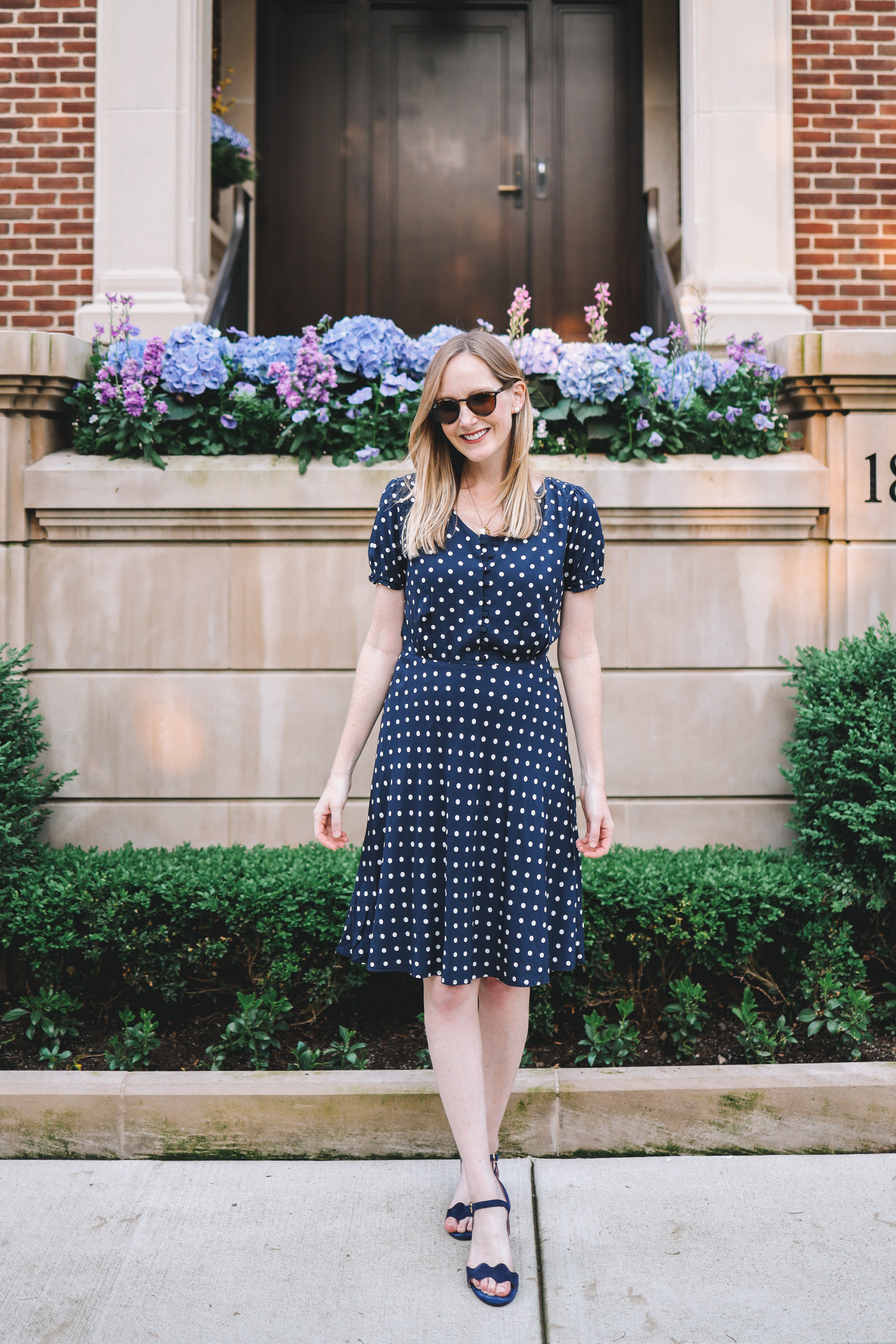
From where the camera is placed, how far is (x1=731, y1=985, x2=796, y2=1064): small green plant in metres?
3.54

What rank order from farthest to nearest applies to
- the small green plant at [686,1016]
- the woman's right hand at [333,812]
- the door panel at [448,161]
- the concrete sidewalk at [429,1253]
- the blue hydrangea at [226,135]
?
the door panel at [448,161]
the blue hydrangea at [226,135]
the small green plant at [686,1016]
the woman's right hand at [333,812]
the concrete sidewalk at [429,1253]

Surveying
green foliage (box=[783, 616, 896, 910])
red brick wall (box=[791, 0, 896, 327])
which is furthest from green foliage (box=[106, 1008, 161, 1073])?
red brick wall (box=[791, 0, 896, 327])

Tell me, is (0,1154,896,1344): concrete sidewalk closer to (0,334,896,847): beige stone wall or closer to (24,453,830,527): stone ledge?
(0,334,896,847): beige stone wall

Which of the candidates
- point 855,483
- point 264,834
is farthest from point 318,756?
point 855,483

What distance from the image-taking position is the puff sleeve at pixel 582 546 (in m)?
2.77

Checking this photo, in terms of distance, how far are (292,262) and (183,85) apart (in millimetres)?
2016

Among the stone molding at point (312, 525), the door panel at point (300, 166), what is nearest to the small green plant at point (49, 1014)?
the stone molding at point (312, 525)

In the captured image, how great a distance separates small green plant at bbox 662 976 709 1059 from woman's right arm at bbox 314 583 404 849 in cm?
139

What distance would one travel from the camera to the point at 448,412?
261 cm

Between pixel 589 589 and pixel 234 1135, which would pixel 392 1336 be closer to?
pixel 234 1135

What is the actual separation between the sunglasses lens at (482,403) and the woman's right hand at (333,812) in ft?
2.96

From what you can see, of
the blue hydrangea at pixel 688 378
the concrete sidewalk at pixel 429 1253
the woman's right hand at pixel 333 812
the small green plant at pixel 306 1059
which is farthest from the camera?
the blue hydrangea at pixel 688 378

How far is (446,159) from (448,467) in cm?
590

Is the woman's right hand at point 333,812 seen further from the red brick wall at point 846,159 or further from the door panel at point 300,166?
the door panel at point 300,166
